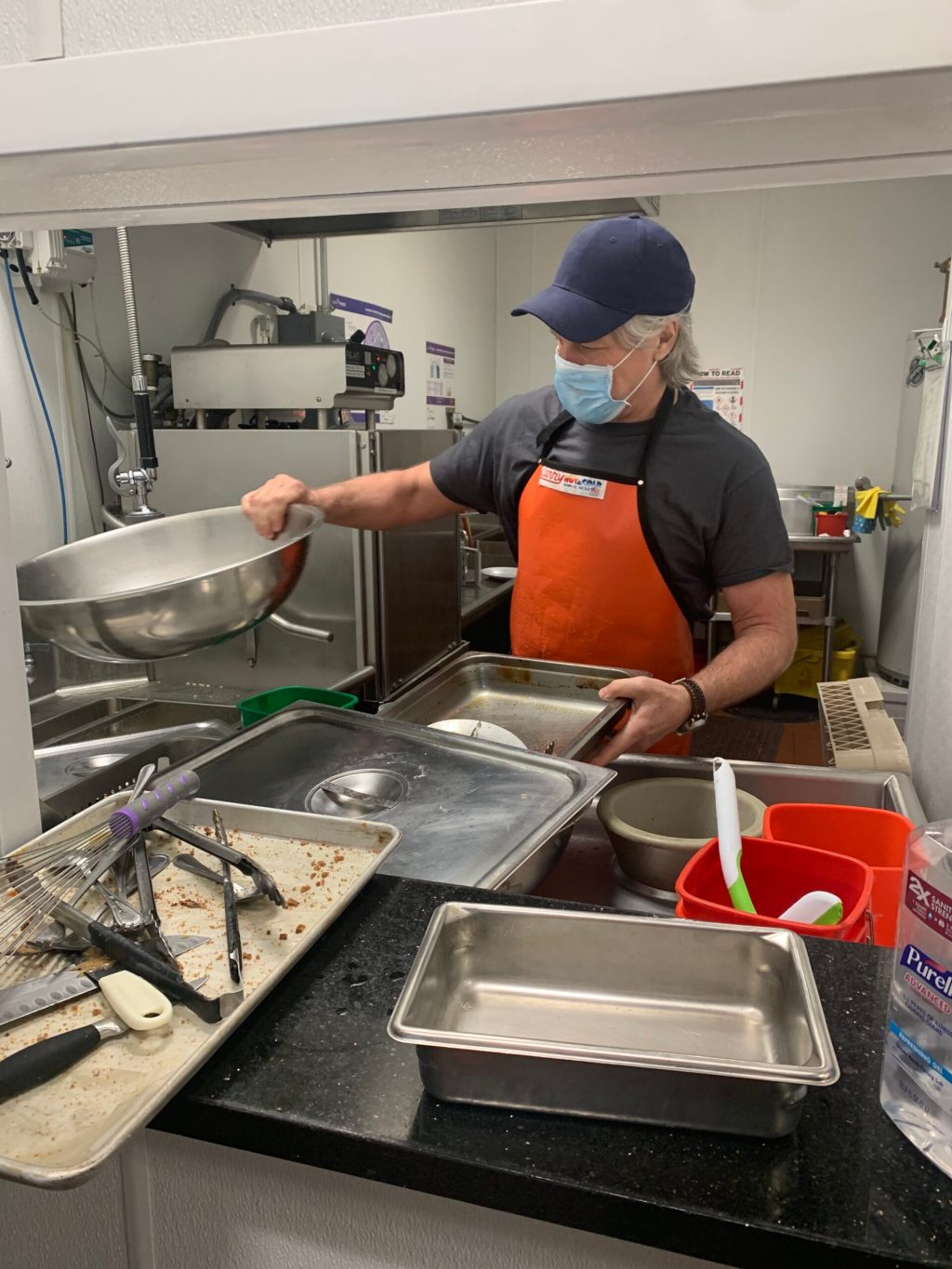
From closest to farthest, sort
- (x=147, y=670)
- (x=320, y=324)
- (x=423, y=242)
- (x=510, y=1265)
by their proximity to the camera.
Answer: (x=510, y=1265) → (x=147, y=670) → (x=320, y=324) → (x=423, y=242)

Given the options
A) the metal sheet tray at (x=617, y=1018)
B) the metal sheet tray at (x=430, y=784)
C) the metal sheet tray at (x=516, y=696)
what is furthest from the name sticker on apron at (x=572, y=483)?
the metal sheet tray at (x=617, y=1018)

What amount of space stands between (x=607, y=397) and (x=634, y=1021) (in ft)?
4.26

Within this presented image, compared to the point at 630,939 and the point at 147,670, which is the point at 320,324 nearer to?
the point at 147,670

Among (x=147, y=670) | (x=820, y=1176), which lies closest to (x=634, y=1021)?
Result: (x=820, y=1176)

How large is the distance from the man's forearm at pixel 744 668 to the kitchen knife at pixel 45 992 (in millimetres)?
1126

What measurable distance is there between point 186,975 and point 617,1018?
0.35 m

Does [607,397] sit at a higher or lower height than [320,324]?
lower

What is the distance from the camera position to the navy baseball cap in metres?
1.63

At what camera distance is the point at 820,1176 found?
57 cm

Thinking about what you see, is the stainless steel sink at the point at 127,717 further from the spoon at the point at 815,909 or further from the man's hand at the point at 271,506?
the spoon at the point at 815,909

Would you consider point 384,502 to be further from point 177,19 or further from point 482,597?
point 482,597

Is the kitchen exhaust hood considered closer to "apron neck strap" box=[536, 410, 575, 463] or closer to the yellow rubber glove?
"apron neck strap" box=[536, 410, 575, 463]

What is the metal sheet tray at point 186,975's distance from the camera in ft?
1.83

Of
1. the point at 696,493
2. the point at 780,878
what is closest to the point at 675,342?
the point at 696,493
